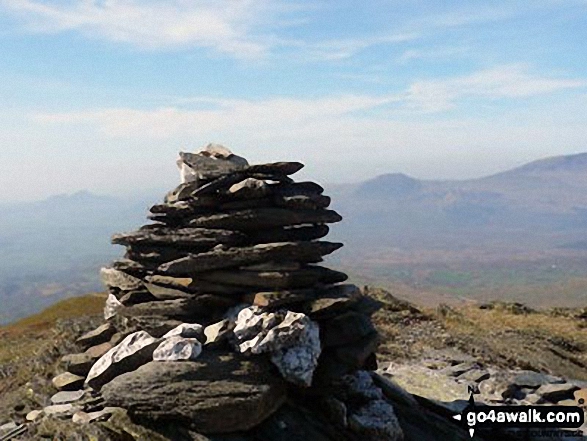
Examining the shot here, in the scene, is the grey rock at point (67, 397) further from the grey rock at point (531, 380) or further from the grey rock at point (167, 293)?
the grey rock at point (531, 380)

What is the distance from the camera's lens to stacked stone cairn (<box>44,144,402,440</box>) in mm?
19031

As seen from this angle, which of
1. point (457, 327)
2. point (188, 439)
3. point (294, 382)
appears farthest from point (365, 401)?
point (457, 327)

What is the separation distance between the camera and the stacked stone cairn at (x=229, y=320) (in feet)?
62.4

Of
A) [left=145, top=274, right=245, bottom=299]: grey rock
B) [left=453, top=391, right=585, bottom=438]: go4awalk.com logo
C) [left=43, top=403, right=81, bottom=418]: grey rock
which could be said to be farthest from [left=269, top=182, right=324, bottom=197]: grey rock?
[left=453, top=391, right=585, bottom=438]: go4awalk.com logo

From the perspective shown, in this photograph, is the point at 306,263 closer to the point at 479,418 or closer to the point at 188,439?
the point at 188,439

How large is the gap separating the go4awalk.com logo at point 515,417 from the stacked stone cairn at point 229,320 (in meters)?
4.83

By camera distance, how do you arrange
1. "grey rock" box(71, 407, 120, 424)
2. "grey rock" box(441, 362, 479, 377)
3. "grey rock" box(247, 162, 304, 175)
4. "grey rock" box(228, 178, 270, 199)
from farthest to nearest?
"grey rock" box(441, 362, 479, 377)
"grey rock" box(247, 162, 304, 175)
"grey rock" box(228, 178, 270, 199)
"grey rock" box(71, 407, 120, 424)

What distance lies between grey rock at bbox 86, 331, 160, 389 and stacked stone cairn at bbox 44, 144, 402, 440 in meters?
0.05

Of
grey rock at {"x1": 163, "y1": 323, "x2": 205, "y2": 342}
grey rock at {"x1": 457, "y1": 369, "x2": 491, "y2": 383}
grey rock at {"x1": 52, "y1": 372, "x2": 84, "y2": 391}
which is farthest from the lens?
grey rock at {"x1": 457, "y1": 369, "x2": 491, "y2": 383}

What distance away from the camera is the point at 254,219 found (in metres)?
23.2

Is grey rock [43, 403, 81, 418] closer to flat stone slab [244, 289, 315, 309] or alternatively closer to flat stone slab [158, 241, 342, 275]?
flat stone slab [158, 241, 342, 275]

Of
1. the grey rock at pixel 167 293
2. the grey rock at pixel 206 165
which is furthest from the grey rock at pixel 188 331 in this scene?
the grey rock at pixel 206 165

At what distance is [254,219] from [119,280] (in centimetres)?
637

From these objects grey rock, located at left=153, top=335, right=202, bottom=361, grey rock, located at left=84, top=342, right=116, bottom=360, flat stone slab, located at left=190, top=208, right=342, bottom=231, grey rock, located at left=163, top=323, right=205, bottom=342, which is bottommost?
grey rock, located at left=84, top=342, right=116, bottom=360
